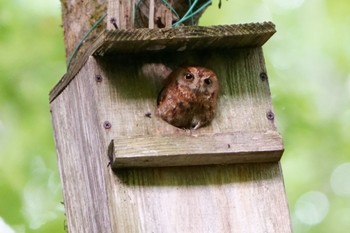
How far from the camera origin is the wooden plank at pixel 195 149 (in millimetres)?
2533

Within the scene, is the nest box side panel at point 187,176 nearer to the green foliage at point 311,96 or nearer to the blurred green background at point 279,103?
the blurred green background at point 279,103

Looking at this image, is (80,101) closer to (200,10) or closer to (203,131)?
(203,131)

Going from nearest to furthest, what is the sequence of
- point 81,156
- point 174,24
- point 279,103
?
1. point 81,156
2. point 174,24
3. point 279,103

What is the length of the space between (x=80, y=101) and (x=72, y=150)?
0.20m

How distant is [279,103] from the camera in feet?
20.1

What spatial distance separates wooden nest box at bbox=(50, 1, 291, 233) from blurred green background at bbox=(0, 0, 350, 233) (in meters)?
2.75

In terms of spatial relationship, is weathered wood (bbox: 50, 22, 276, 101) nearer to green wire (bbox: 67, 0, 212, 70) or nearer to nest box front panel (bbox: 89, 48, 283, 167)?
nest box front panel (bbox: 89, 48, 283, 167)

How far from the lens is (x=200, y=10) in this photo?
314 centimetres

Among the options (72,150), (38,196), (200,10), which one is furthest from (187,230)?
(38,196)

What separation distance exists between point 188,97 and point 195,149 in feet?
0.58

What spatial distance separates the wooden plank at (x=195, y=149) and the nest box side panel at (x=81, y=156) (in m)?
0.09

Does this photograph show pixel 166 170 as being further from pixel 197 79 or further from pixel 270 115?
pixel 270 115

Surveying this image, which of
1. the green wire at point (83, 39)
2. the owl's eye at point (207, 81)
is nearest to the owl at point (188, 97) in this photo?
the owl's eye at point (207, 81)

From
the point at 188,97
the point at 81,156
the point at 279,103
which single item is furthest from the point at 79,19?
the point at 279,103
